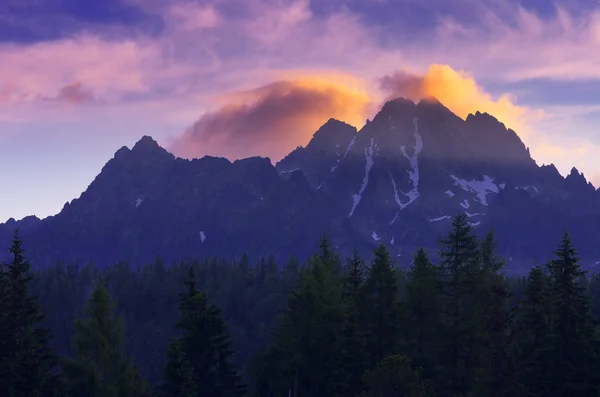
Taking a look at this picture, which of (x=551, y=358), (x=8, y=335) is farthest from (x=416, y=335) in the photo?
(x=8, y=335)

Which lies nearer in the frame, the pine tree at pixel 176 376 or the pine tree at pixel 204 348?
the pine tree at pixel 176 376

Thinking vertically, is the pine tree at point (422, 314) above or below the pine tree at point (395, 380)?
above

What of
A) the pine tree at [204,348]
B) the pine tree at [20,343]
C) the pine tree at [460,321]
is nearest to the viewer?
the pine tree at [20,343]

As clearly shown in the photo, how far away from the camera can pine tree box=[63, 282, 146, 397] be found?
161 ft

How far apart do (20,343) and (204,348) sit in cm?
1126

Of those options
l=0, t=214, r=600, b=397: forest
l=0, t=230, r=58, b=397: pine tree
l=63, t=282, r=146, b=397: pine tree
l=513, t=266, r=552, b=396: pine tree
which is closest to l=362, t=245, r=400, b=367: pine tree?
l=0, t=214, r=600, b=397: forest

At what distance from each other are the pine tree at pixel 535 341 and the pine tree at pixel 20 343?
26743 mm

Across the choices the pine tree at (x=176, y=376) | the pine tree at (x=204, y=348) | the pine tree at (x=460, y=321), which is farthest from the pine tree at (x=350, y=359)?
the pine tree at (x=176, y=376)

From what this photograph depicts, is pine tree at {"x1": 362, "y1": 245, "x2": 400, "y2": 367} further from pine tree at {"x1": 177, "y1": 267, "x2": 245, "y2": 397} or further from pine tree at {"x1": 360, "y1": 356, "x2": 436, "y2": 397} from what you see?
pine tree at {"x1": 360, "y1": 356, "x2": 436, "y2": 397}

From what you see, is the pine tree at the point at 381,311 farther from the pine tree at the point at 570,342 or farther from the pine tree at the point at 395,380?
the pine tree at the point at 570,342

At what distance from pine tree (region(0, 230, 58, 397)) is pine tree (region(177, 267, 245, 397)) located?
8303 mm

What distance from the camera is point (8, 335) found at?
4347cm

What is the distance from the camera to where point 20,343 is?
141 ft

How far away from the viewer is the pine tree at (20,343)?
42344mm
